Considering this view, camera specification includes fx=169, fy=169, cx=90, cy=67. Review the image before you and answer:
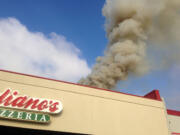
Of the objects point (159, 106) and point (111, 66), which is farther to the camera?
point (111, 66)

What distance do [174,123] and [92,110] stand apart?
11.2 meters

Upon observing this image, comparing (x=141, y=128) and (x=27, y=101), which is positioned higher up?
(x=27, y=101)

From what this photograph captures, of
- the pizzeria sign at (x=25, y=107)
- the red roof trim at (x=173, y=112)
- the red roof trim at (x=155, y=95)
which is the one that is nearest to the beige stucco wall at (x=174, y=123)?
the red roof trim at (x=173, y=112)

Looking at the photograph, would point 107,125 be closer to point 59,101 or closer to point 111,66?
point 59,101

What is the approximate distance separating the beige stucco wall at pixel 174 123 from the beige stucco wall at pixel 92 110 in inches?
84.7

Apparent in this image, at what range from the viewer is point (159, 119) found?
17.8 meters

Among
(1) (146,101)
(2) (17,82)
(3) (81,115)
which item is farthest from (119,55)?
(2) (17,82)

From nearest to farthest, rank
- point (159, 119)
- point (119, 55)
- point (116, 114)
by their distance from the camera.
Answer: point (116, 114), point (159, 119), point (119, 55)

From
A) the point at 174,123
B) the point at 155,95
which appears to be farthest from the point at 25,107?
the point at 174,123

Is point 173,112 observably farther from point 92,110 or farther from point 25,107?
point 25,107

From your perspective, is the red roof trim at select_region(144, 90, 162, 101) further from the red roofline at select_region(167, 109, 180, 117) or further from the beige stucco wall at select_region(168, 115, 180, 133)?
the beige stucco wall at select_region(168, 115, 180, 133)

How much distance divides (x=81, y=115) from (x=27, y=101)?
4518 millimetres

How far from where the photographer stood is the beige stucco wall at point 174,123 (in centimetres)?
1945

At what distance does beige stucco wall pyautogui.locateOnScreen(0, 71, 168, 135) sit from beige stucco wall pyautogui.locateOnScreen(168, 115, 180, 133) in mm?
2151
